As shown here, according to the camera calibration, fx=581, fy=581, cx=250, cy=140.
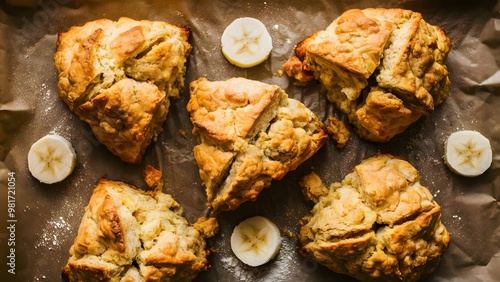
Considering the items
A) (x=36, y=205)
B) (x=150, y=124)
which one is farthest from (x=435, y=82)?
(x=36, y=205)

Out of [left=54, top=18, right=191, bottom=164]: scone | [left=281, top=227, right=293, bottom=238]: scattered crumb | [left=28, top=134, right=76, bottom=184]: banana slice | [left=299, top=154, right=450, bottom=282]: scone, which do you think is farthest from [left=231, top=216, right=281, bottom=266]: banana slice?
[left=28, top=134, right=76, bottom=184]: banana slice

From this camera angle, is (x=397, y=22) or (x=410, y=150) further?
(x=410, y=150)

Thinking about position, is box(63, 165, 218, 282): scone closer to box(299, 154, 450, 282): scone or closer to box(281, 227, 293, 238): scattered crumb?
box(281, 227, 293, 238): scattered crumb

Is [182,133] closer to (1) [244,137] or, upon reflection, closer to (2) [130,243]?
(1) [244,137]

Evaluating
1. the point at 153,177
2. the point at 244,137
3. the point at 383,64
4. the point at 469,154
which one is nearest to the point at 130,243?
the point at 153,177

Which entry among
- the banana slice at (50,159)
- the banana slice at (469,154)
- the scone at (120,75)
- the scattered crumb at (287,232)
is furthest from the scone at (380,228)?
the banana slice at (50,159)

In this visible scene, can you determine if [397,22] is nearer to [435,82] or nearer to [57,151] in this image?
[435,82]
